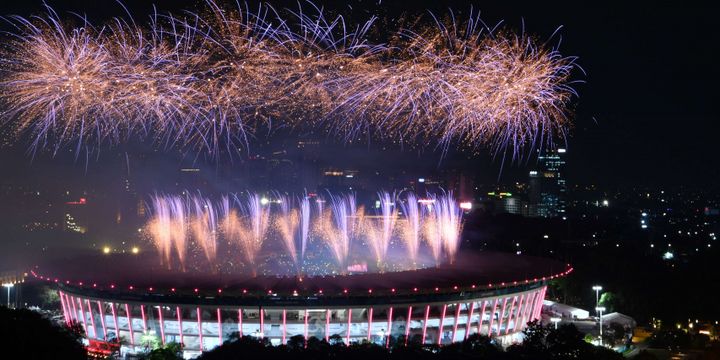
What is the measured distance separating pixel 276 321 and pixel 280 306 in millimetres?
951

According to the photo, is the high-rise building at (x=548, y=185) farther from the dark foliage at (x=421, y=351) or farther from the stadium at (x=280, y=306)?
the dark foliage at (x=421, y=351)

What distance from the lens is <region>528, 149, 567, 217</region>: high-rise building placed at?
12414 centimetres

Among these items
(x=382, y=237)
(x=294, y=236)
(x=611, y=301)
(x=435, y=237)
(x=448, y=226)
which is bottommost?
(x=611, y=301)

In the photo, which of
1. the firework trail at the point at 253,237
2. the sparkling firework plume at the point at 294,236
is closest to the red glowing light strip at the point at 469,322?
the sparkling firework plume at the point at 294,236

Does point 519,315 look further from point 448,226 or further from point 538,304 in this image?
point 448,226

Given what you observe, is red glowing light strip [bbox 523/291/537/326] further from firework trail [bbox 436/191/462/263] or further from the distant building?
the distant building

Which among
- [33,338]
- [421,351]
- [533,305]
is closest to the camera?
[33,338]

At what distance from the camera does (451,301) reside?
110ft

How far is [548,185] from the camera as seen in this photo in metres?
129

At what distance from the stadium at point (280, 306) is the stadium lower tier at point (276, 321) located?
5 centimetres

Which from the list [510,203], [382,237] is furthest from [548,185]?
[382,237]

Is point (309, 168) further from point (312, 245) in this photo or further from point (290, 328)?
point (290, 328)

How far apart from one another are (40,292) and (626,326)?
133ft

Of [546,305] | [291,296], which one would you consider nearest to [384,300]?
[291,296]
